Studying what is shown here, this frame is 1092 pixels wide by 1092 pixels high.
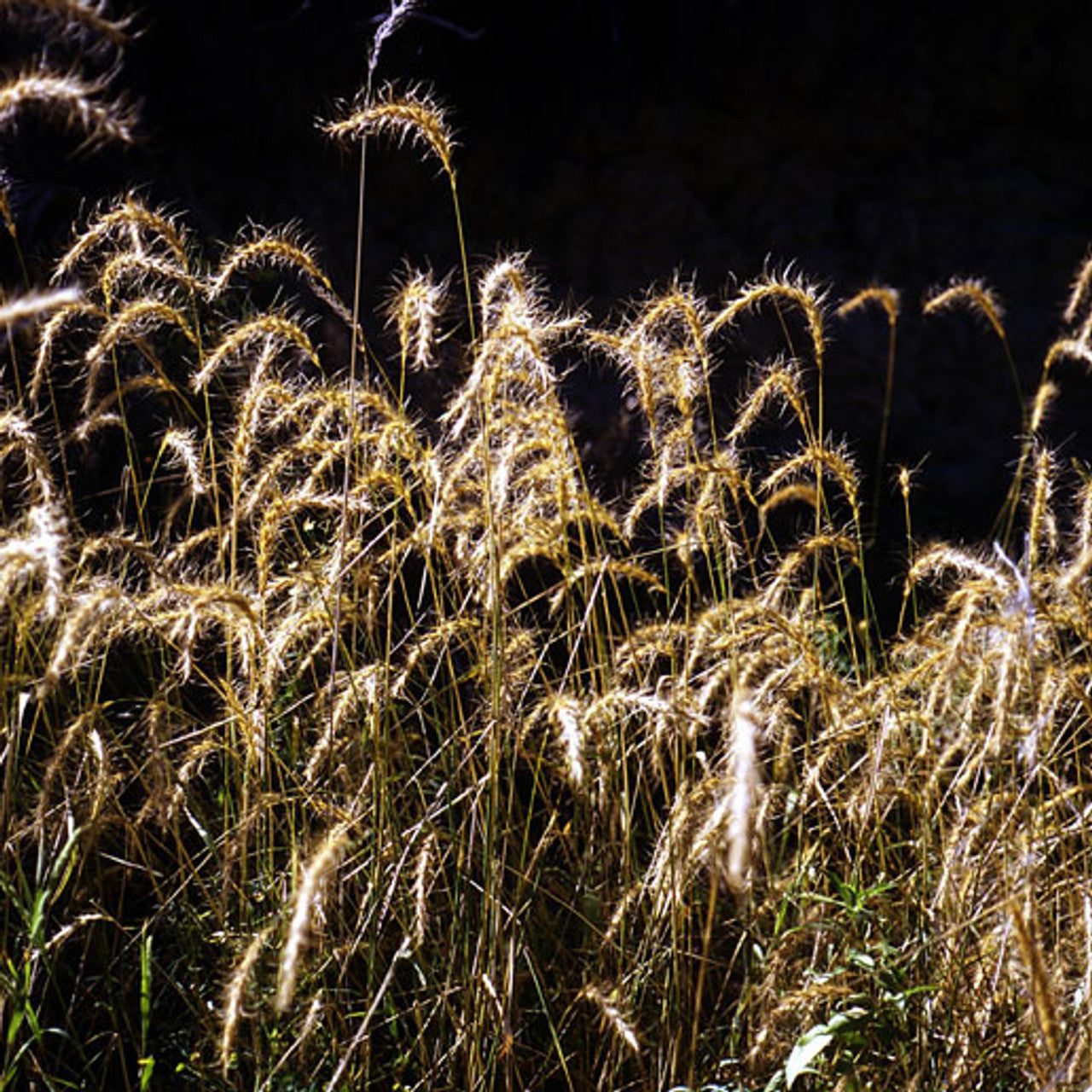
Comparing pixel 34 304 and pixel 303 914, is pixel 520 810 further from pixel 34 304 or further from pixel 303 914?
pixel 34 304

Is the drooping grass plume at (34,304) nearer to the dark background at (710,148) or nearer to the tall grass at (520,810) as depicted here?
the tall grass at (520,810)

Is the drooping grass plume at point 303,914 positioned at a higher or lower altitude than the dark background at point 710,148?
lower

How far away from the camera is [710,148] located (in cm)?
470

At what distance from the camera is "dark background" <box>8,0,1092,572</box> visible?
4.56m

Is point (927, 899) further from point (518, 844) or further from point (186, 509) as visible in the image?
point (186, 509)

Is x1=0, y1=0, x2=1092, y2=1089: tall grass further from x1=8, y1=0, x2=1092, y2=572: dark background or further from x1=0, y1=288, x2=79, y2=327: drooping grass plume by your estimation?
x1=8, y1=0, x2=1092, y2=572: dark background

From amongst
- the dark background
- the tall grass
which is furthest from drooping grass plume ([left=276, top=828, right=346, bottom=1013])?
the dark background

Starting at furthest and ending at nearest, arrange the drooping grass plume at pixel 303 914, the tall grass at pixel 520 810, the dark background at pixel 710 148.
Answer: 1. the dark background at pixel 710 148
2. the tall grass at pixel 520 810
3. the drooping grass plume at pixel 303 914

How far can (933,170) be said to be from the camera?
187 inches

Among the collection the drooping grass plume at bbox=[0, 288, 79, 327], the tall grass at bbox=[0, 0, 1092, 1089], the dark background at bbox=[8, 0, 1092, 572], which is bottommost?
the tall grass at bbox=[0, 0, 1092, 1089]

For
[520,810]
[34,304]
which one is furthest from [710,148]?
[34,304]

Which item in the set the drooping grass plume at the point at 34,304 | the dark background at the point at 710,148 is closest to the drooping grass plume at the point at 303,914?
the drooping grass plume at the point at 34,304

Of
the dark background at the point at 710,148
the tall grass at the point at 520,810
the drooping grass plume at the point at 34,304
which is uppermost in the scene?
the dark background at the point at 710,148

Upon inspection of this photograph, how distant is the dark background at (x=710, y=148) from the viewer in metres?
4.56
